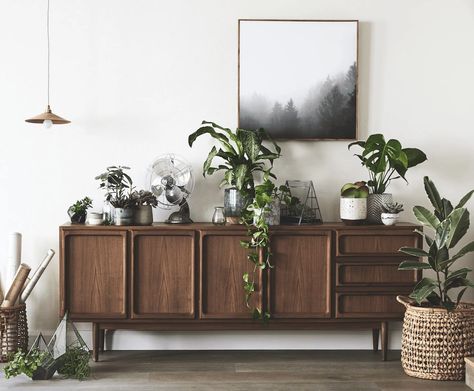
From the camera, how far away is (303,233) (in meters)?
3.89

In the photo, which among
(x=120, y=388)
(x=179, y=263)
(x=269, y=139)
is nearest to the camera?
(x=120, y=388)

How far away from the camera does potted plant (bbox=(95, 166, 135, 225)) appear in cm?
390

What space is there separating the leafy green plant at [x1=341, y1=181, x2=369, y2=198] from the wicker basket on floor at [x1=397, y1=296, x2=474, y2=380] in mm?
750

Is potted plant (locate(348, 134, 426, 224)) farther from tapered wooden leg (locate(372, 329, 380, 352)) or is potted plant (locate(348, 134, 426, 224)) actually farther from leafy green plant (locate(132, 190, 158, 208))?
leafy green plant (locate(132, 190, 158, 208))

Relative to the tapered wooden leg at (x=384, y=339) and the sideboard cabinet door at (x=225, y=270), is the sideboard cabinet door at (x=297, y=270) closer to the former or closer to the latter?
the sideboard cabinet door at (x=225, y=270)

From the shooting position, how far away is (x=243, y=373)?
3.73m

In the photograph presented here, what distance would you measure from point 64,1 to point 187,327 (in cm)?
221

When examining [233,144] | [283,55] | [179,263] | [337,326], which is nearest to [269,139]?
[233,144]

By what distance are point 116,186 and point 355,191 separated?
1.45 metres

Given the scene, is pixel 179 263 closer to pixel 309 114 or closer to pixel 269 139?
pixel 269 139

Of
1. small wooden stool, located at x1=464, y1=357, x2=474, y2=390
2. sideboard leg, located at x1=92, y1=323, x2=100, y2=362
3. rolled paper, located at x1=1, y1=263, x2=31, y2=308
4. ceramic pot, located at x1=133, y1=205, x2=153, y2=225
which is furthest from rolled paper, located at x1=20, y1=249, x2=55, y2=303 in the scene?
small wooden stool, located at x1=464, y1=357, x2=474, y2=390

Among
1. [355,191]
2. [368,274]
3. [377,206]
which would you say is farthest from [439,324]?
[355,191]

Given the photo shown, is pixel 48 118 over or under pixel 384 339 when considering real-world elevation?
over

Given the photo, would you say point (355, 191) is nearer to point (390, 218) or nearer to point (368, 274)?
point (390, 218)
